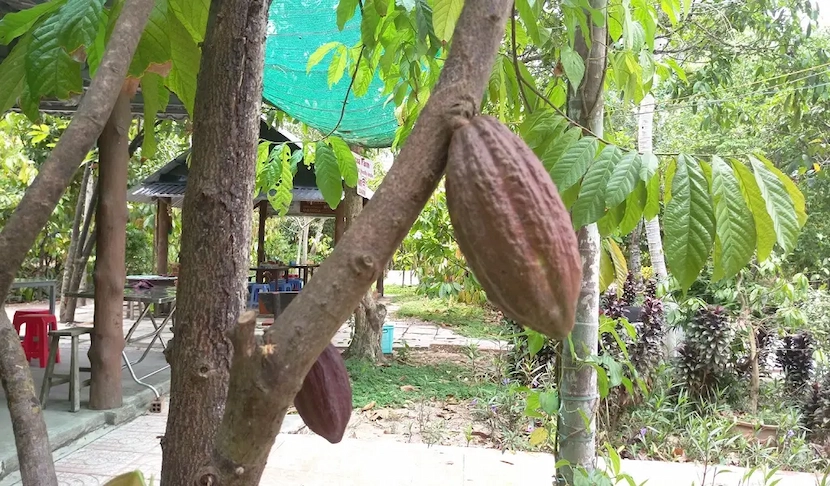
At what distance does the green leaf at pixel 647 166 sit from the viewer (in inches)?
37.8

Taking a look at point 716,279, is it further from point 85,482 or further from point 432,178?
point 85,482

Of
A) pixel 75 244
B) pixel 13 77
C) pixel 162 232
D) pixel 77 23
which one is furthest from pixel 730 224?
pixel 75 244

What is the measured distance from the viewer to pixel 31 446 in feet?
1.73

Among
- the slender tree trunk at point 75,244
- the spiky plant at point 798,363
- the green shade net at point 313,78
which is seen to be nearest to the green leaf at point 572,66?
the green shade net at point 313,78

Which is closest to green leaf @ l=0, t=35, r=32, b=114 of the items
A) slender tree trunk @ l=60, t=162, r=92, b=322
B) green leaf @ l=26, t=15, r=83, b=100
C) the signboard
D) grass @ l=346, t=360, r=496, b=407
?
green leaf @ l=26, t=15, r=83, b=100

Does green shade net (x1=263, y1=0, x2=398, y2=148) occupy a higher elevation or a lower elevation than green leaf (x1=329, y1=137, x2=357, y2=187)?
higher

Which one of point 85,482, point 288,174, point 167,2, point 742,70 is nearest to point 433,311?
point 742,70

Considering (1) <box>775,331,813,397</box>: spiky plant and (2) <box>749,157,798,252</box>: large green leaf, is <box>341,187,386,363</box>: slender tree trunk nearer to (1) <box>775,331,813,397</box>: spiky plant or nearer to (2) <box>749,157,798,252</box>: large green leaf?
(1) <box>775,331,813,397</box>: spiky plant

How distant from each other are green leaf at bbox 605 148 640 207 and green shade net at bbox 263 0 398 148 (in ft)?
7.51

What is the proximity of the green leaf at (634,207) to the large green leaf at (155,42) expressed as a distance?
768mm

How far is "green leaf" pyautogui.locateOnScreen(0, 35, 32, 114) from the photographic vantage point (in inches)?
35.7

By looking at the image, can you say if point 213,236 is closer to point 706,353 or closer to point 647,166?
point 647,166

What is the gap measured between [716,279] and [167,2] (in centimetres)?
92

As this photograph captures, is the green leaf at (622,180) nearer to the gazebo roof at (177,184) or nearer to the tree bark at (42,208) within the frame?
the tree bark at (42,208)
